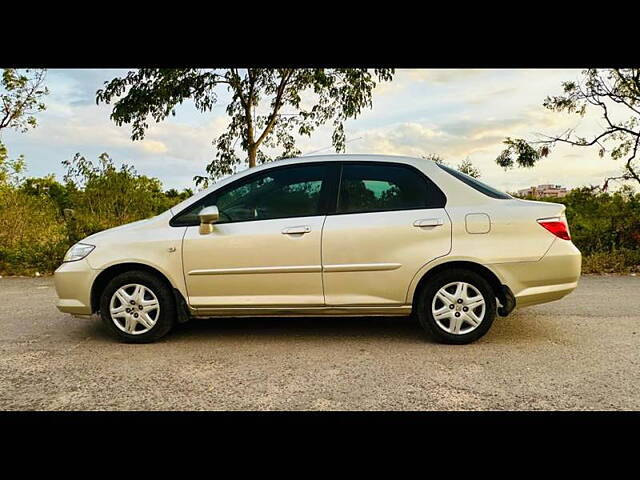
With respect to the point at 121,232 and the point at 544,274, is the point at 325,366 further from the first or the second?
the point at 121,232

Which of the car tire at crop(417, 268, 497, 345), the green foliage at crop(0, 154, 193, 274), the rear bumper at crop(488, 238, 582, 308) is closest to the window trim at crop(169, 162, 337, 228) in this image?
the car tire at crop(417, 268, 497, 345)

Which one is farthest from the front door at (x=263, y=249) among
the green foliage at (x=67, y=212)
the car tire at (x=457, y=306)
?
the green foliage at (x=67, y=212)

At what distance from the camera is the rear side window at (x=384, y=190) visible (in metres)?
4.47

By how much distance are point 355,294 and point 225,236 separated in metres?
1.26

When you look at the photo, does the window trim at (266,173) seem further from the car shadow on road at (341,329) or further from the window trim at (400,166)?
the car shadow on road at (341,329)

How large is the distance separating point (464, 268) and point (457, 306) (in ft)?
1.09

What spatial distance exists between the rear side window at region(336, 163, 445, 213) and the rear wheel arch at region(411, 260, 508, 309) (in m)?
0.53

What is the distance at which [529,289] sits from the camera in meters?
4.37

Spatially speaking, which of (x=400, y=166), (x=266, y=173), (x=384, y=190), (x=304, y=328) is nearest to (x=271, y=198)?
(x=266, y=173)

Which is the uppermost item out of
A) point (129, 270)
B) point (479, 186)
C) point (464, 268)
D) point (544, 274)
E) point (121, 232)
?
point (479, 186)

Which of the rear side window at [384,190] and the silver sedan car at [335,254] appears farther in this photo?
the rear side window at [384,190]

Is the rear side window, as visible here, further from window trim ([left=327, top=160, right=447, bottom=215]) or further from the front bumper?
the front bumper

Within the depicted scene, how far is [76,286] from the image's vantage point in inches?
182
